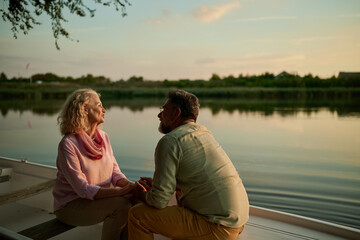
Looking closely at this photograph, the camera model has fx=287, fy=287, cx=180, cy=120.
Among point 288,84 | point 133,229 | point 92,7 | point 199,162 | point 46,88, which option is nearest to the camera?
point 199,162

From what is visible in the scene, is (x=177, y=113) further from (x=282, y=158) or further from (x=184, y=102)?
(x=282, y=158)

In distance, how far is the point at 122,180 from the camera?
221 cm

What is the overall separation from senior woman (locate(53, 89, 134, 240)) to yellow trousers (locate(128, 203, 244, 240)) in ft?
1.27

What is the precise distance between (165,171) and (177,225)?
0.30m

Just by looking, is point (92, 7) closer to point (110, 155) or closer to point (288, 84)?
point (110, 155)

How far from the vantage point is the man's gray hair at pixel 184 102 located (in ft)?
5.05

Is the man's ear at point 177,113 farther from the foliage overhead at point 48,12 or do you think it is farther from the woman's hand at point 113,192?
the foliage overhead at point 48,12

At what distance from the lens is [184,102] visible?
1541 mm

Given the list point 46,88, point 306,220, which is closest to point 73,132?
point 306,220

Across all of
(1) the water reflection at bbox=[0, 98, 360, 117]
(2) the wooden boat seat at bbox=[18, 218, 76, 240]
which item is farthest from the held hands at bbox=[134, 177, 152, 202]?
(1) the water reflection at bbox=[0, 98, 360, 117]

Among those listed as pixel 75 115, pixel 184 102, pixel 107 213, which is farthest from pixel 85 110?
pixel 184 102

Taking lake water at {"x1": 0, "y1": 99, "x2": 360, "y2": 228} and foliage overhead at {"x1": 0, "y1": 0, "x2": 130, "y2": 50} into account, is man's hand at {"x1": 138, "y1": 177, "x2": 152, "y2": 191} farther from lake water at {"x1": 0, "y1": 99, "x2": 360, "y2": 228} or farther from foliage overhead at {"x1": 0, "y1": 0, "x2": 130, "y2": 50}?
foliage overhead at {"x1": 0, "y1": 0, "x2": 130, "y2": 50}

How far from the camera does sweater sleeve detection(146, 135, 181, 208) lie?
1399 millimetres

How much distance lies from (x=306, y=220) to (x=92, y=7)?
5.88 m
